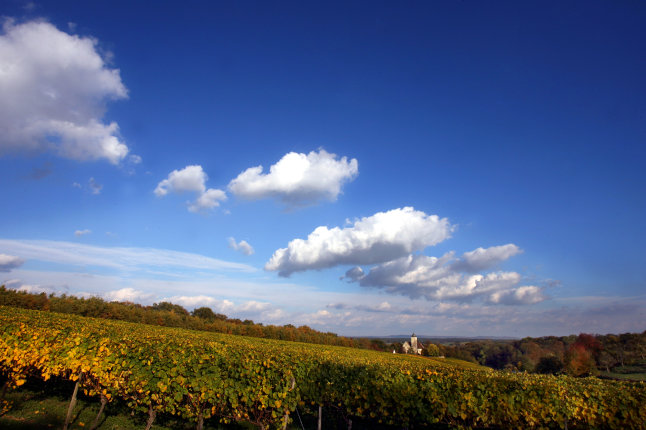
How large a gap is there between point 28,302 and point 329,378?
55.5 meters

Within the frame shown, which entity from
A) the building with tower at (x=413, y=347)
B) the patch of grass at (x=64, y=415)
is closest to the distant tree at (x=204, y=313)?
the building with tower at (x=413, y=347)

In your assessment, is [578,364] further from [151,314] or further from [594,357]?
[151,314]

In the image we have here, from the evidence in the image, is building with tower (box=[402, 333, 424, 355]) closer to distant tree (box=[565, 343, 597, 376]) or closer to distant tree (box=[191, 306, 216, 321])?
distant tree (box=[565, 343, 597, 376])

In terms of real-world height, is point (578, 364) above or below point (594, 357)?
above

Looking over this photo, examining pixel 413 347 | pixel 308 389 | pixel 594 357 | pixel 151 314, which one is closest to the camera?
pixel 308 389

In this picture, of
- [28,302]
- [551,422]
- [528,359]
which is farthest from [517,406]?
[528,359]

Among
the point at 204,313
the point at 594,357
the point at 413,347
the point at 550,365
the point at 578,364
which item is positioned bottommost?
the point at 413,347

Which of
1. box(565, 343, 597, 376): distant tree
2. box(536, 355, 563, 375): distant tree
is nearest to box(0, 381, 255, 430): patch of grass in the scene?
box(565, 343, 597, 376): distant tree

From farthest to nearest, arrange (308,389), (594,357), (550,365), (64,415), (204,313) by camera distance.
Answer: (204,313), (594,357), (550,365), (64,415), (308,389)

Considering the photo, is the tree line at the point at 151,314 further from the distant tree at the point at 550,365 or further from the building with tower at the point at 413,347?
the distant tree at the point at 550,365

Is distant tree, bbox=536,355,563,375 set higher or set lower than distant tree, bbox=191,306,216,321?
lower

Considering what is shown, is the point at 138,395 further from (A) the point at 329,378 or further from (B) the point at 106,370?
(A) the point at 329,378

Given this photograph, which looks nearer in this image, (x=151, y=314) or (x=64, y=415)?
(x=64, y=415)

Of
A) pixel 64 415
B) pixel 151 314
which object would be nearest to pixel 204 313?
pixel 151 314
